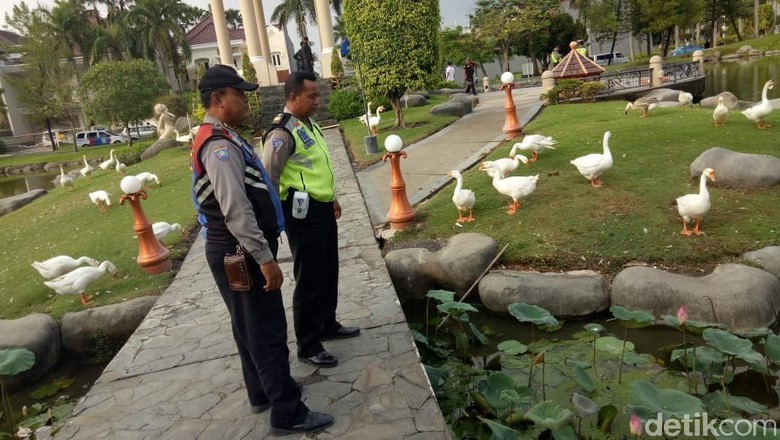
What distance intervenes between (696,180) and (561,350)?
3428mm

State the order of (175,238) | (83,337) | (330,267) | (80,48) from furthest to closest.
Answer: (80,48) < (175,238) < (83,337) < (330,267)

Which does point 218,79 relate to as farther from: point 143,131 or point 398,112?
point 143,131

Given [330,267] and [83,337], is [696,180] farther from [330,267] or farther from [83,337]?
[83,337]

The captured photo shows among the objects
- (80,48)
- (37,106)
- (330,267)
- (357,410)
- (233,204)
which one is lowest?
(357,410)

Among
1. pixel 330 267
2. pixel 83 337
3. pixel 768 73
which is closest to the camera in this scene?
pixel 330 267

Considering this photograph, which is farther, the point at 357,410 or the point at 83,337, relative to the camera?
the point at 83,337

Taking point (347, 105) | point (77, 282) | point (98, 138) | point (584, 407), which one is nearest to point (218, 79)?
point (584, 407)

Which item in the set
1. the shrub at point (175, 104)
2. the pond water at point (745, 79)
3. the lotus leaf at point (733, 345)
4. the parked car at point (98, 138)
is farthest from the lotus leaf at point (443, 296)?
the parked car at point (98, 138)

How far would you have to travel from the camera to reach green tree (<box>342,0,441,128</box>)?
11930 millimetres

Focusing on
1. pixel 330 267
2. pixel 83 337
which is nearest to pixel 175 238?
pixel 83 337

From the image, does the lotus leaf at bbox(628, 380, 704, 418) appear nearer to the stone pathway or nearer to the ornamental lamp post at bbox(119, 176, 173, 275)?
the stone pathway

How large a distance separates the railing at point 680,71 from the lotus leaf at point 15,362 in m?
19.9

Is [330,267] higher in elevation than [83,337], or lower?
higher

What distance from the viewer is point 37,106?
103 ft
